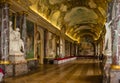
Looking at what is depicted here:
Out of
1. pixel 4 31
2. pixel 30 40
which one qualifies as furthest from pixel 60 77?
pixel 30 40

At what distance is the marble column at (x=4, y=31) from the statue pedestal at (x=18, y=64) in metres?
0.67

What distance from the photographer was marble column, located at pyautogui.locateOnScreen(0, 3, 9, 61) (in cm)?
1455

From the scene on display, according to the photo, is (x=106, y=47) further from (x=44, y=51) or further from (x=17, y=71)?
(x=44, y=51)

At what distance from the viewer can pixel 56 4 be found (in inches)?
1088

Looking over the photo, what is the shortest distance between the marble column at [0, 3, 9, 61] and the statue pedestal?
26.5 inches

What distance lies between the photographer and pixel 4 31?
47.8 feet

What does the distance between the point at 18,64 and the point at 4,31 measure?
7.82 feet

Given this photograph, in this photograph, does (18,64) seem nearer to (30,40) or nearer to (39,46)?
(30,40)

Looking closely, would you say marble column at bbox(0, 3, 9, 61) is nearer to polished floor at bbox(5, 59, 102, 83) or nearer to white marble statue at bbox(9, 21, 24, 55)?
white marble statue at bbox(9, 21, 24, 55)

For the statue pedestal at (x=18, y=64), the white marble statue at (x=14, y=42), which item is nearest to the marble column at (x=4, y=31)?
the statue pedestal at (x=18, y=64)

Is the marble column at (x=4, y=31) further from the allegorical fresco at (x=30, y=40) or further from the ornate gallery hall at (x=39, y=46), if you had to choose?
the allegorical fresco at (x=30, y=40)

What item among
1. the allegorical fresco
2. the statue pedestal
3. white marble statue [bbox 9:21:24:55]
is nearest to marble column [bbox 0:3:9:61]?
the statue pedestal

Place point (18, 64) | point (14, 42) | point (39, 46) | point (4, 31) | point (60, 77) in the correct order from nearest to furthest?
point (60, 77), point (4, 31), point (18, 64), point (14, 42), point (39, 46)

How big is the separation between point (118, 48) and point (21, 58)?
27.4 feet
